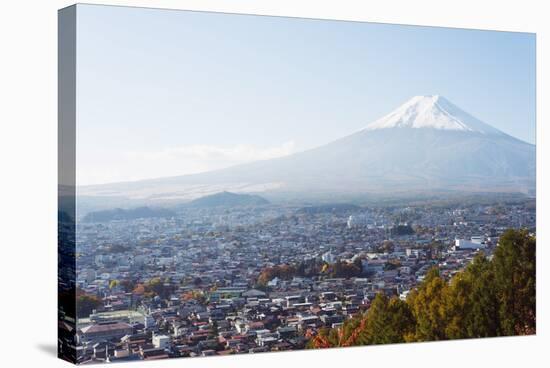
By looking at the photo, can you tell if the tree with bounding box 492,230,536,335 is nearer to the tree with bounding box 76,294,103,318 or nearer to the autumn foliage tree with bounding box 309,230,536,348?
the autumn foliage tree with bounding box 309,230,536,348

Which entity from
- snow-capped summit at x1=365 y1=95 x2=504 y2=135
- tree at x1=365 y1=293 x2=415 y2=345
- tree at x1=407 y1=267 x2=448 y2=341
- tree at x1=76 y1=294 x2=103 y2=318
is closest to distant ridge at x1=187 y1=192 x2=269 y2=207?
tree at x1=76 y1=294 x2=103 y2=318

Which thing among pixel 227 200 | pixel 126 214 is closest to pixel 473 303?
pixel 227 200

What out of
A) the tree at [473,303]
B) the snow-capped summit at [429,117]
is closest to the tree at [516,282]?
the tree at [473,303]

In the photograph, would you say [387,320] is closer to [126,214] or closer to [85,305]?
[126,214]

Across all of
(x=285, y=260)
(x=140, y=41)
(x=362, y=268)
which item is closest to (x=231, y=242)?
(x=285, y=260)

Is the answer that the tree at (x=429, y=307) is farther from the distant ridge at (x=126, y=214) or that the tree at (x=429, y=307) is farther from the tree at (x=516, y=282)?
the distant ridge at (x=126, y=214)

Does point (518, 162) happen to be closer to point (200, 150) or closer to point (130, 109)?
point (200, 150)
